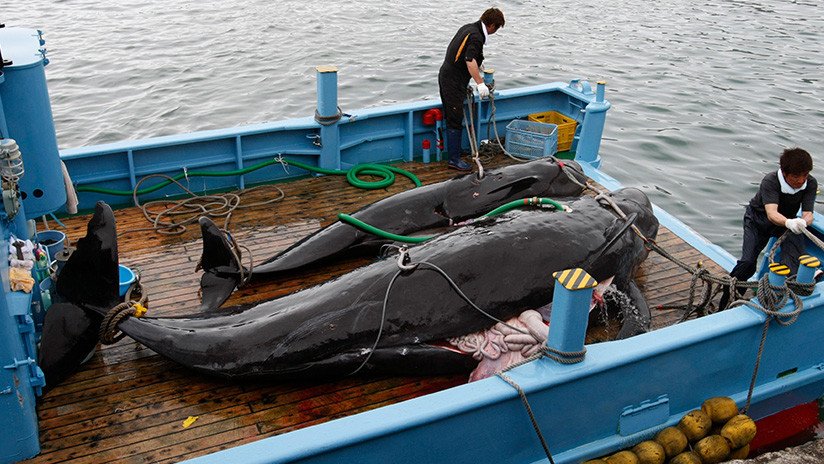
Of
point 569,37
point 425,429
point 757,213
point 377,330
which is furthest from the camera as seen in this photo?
point 569,37

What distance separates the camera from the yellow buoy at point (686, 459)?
Answer: 16.4ft

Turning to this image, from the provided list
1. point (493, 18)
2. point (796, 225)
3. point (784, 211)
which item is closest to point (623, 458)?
point (796, 225)

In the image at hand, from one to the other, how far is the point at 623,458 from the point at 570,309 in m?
1.30

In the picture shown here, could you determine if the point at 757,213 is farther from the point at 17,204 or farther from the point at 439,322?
the point at 17,204

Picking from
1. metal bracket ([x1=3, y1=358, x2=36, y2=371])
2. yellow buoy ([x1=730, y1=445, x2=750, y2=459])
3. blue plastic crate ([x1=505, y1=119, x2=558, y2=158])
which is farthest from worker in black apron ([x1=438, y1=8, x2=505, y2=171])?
metal bracket ([x1=3, y1=358, x2=36, y2=371])

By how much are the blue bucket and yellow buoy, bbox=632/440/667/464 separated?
4.24m

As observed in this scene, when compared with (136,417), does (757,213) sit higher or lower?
higher

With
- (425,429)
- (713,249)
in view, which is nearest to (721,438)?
(425,429)

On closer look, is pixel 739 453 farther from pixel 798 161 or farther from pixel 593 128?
pixel 593 128

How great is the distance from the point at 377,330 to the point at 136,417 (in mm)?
1755

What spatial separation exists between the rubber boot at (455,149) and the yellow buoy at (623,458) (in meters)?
4.89

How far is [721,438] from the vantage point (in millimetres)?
5184

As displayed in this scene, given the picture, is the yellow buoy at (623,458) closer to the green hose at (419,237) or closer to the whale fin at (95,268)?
the green hose at (419,237)

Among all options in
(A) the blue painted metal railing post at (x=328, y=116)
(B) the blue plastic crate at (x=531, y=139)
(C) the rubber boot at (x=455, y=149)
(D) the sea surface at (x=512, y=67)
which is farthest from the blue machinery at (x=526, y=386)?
(D) the sea surface at (x=512, y=67)
